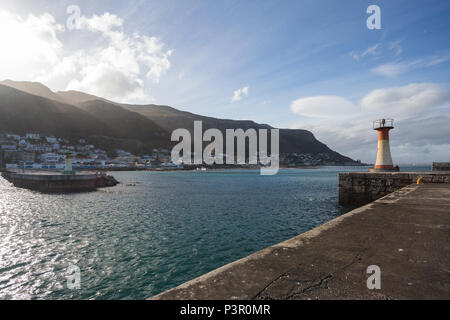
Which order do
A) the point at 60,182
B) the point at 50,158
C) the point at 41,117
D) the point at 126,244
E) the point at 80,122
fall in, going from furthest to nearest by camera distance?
1. the point at 80,122
2. the point at 41,117
3. the point at 50,158
4. the point at 60,182
5. the point at 126,244

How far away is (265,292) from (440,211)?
7.15m

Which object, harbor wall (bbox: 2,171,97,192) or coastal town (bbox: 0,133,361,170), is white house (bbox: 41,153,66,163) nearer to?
coastal town (bbox: 0,133,361,170)

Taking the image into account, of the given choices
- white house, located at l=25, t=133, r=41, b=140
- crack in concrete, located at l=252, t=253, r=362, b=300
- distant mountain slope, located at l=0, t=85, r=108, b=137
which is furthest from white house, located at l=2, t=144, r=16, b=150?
crack in concrete, located at l=252, t=253, r=362, b=300

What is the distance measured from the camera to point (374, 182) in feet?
55.3

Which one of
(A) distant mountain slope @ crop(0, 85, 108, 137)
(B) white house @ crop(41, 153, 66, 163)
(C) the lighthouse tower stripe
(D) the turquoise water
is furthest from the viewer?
(A) distant mountain slope @ crop(0, 85, 108, 137)

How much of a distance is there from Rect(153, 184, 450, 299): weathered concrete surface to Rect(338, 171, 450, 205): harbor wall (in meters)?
13.3

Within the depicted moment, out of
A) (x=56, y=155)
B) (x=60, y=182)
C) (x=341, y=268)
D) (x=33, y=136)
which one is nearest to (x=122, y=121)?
(x=33, y=136)

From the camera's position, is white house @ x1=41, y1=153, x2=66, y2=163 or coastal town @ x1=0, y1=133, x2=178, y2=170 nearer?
coastal town @ x1=0, y1=133, x2=178, y2=170

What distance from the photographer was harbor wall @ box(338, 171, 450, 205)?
49.6ft

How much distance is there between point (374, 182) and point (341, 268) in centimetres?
1701

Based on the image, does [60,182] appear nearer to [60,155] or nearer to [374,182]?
[374,182]

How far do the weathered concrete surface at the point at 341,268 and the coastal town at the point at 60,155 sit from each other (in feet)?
326

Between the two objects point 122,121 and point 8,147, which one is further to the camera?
point 122,121

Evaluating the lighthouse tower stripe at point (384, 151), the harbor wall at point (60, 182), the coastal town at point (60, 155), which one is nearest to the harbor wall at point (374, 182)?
the lighthouse tower stripe at point (384, 151)
